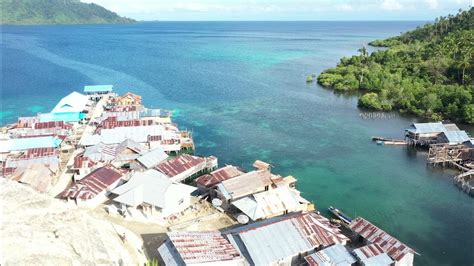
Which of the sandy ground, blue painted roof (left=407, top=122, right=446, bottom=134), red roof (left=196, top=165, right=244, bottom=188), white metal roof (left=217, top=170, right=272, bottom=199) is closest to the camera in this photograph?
the sandy ground

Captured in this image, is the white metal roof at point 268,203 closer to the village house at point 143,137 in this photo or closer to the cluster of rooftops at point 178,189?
the cluster of rooftops at point 178,189

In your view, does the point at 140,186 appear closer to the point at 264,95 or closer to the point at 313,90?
the point at 264,95

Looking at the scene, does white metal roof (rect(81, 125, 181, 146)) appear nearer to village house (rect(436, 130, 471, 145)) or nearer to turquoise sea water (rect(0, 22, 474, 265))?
turquoise sea water (rect(0, 22, 474, 265))

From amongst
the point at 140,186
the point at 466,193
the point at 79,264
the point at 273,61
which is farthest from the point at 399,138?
the point at 273,61

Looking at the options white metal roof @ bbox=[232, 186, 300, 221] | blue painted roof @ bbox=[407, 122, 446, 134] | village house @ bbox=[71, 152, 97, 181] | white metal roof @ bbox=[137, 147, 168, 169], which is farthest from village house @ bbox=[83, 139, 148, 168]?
blue painted roof @ bbox=[407, 122, 446, 134]

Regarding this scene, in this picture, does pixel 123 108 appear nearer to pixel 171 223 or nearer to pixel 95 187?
pixel 95 187

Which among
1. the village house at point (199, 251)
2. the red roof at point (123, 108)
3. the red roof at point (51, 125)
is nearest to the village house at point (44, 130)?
the red roof at point (51, 125)

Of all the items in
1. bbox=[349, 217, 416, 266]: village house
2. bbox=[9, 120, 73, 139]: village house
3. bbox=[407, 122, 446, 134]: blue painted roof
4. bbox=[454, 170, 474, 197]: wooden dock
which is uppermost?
bbox=[407, 122, 446, 134]: blue painted roof
